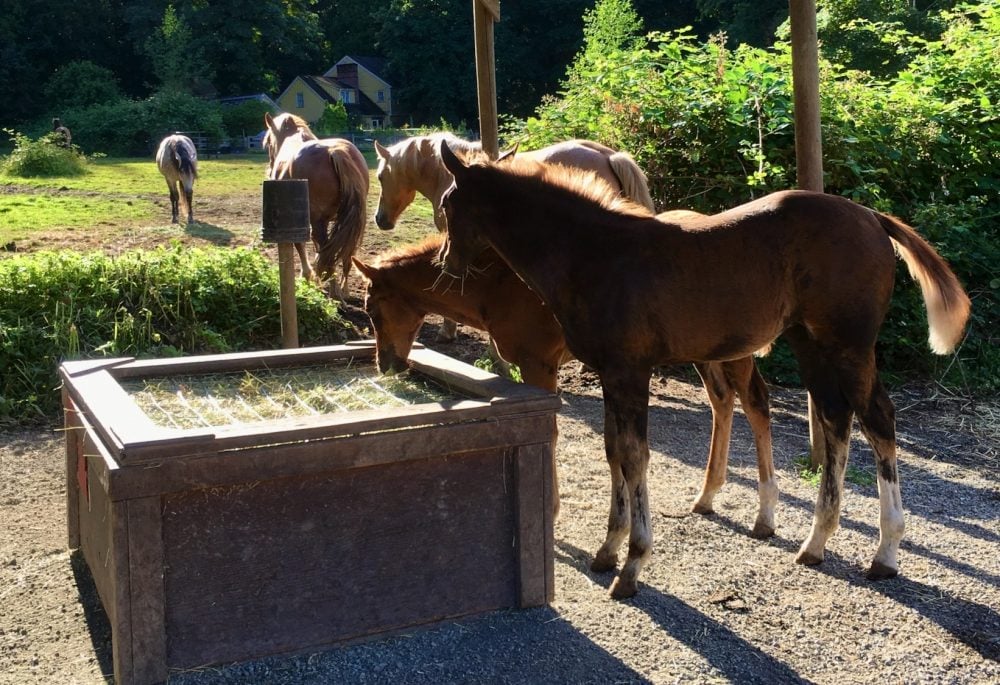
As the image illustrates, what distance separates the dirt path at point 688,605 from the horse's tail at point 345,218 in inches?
154

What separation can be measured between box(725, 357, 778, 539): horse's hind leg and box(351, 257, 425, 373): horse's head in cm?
169

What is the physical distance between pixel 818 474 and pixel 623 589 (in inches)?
87.9

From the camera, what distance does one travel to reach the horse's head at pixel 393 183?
30.2ft

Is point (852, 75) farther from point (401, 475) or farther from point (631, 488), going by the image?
point (401, 475)

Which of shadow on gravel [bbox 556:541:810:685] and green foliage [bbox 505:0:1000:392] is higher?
green foliage [bbox 505:0:1000:392]

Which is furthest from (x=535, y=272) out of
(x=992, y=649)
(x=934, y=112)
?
(x=934, y=112)

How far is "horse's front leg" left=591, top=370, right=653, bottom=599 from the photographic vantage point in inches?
166

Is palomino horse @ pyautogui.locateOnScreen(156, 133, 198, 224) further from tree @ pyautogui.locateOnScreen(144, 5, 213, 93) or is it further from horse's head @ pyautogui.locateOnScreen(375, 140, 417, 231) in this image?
tree @ pyautogui.locateOnScreen(144, 5, 213, 93)

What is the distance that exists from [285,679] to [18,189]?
62.7 ft

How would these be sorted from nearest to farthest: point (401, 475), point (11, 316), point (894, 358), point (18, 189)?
point (401, 475) → point (11, 316) → point (894, 358) → point (18, 189)

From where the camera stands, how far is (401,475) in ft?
12.5

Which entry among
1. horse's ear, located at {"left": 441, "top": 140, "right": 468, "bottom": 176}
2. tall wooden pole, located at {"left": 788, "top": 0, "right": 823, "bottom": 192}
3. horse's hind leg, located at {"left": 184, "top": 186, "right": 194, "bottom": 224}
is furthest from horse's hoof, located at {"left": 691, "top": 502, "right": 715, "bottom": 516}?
horse's hind leg, located at {"left": 184, "top": 186, "right": 194, "bottom": 224}

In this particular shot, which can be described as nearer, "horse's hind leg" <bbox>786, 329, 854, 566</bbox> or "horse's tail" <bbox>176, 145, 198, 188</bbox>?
"horse's hind leg" <bbox>786, 329, 854, 566</bbox>

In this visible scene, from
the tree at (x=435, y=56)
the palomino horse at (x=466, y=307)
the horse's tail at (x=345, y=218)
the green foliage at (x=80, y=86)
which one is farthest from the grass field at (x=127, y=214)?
the tree at (x=435, y=56)
